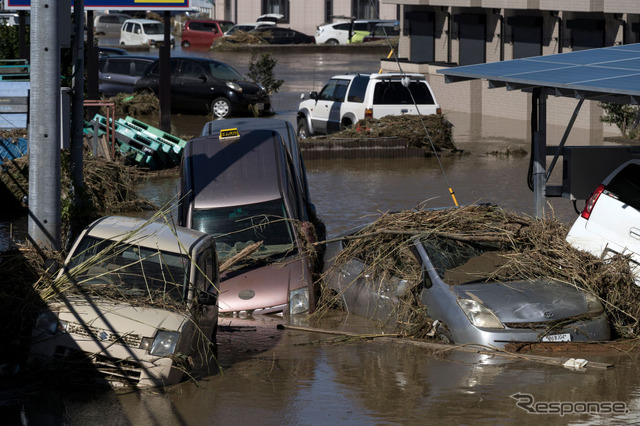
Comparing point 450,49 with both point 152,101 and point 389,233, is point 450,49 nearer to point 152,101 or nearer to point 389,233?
point 152,101

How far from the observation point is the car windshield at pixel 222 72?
30594 millimetres

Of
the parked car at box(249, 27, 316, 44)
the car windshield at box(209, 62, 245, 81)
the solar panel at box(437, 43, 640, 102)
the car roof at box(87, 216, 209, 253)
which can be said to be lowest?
the car roof at box(87, 216, 209, 253)

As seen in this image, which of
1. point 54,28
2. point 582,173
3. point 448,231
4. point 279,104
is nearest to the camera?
point 54,28

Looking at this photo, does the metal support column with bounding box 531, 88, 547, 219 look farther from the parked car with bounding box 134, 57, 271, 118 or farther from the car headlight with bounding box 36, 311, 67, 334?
the parked car with bounding box 134, 57, 271, 118

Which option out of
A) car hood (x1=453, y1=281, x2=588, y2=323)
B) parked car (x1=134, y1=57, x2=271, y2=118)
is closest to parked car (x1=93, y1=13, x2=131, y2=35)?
parked car (x1=134, y1=57, x2=271, y2=118)

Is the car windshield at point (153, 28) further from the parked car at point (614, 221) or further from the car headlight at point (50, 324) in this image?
the car headlight at point (50, 324)

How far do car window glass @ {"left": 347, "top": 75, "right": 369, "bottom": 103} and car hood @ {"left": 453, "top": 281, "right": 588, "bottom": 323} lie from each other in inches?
580

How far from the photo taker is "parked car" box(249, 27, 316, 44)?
5891 centimetres

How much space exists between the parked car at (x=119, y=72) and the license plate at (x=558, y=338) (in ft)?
79.7

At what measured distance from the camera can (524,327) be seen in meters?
9.16

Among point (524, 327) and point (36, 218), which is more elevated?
point (36, 218)

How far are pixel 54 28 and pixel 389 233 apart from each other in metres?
3.97

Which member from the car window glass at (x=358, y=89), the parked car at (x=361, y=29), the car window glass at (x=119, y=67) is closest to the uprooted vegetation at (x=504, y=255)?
the car window glass at (x=358, y=89)

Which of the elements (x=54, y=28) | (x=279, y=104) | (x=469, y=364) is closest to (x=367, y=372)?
(x=469, y=364)
